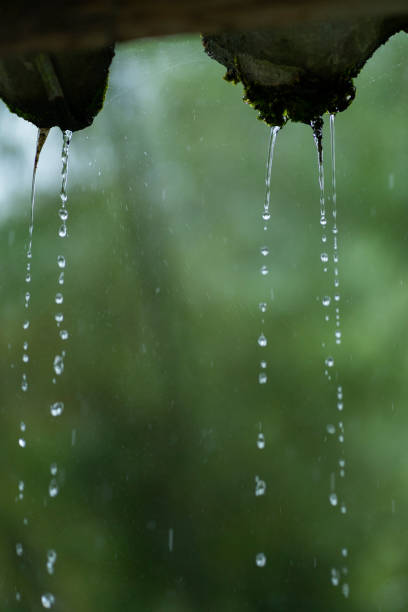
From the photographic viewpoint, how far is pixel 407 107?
6.55 metres

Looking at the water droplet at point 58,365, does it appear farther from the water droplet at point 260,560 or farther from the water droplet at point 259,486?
the water droplet at point 260,560

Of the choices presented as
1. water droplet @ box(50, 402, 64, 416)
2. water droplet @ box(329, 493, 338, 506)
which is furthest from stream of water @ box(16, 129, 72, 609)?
water droplet @ box(329, 493, 338, 506)

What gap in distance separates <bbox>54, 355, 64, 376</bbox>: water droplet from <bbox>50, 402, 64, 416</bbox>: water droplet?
0.27 metres

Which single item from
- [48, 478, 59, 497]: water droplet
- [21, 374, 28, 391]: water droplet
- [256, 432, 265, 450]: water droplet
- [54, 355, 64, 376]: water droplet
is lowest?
[48, 478, 59, 497]: water droplet

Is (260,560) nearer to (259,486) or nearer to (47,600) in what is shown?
(259,486)

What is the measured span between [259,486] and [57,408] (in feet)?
6.35

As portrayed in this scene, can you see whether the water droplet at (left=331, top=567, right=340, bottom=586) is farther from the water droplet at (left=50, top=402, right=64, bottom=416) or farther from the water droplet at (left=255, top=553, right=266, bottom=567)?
the water droplet at (left=50, top=402, right=64, bottom=416)

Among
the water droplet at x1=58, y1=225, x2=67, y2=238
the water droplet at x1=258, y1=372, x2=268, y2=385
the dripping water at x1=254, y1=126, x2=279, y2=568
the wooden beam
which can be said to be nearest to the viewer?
the wooden beam

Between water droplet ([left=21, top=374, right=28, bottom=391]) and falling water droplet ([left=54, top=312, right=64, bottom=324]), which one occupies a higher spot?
falling water droplet ([left=54, top=312, right=64, bottom=324])

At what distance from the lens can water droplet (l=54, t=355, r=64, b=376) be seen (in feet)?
21.4

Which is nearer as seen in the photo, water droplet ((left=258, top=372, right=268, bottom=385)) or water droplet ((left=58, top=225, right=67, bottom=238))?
water droplet ((left=58, top=225, right=67, bottom=238))

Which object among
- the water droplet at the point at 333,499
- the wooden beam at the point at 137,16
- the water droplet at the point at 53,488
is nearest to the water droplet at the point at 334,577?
the water droplet at the point at 333,499

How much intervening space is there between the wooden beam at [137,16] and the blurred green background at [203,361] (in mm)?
5565

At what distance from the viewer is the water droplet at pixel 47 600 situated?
633cm
